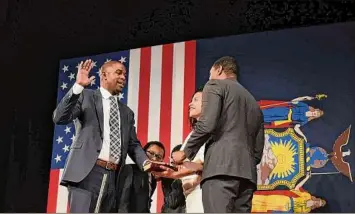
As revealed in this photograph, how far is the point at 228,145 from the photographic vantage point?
107 inches

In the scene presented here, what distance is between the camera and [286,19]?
3641 millimetres

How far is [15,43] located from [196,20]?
1188mm

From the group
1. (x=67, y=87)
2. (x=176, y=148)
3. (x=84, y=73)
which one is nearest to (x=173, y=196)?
(x=176, y=148)

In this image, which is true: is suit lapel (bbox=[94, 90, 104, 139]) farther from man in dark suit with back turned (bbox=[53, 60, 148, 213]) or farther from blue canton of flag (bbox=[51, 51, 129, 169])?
blue canton of flag (bbox=[51, 51, 129, 169])

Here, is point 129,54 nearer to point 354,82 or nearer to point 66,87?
point 66,87

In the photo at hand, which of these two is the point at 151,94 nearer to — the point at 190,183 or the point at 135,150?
the point at 135,150

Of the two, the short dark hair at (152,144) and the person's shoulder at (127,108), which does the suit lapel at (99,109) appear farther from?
the short dark hair at (152,144)

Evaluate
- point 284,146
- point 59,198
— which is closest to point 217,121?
point 284,146

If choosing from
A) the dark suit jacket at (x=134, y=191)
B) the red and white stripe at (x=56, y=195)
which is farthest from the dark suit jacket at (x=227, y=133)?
the red and white stripe at (x=56, y=195)

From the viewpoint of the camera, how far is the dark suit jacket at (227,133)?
268cm

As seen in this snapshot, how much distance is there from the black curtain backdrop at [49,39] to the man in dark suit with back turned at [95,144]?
1.29 feet

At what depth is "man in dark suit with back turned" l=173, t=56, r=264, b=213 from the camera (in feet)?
8.69

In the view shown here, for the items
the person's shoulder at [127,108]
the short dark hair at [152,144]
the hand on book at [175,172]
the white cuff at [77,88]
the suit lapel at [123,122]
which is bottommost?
the hand on book at [175,172]

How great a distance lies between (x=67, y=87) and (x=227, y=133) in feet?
5.02
